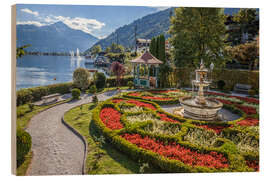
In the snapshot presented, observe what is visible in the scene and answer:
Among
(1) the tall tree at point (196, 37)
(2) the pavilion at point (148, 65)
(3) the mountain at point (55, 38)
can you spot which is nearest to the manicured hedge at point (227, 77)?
(1) the tall tree at point (196, 37)

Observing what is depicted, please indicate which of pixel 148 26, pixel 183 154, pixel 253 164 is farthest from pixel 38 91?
pixel 148 26

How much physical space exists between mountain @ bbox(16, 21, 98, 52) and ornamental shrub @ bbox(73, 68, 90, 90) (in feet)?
6.09

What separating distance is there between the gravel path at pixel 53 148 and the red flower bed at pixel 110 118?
1172 mm

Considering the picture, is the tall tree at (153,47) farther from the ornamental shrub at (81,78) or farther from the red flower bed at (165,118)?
the red flower bed at (165,118)

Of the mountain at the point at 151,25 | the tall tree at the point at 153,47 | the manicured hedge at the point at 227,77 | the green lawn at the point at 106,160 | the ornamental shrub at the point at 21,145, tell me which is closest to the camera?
the green lawn at the point at 106,160

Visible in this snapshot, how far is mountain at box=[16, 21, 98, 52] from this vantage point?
21.7 feet

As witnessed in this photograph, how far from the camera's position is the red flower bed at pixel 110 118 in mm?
6082

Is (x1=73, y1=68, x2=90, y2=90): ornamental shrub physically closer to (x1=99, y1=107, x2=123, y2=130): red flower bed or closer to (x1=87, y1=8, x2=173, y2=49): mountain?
(x1=87, y1=8, x2=173, y2=49): mountain

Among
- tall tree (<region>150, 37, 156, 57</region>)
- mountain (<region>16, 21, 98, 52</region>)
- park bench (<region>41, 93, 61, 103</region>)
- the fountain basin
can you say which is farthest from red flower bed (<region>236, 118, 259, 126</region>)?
tall tree (<region>150, 37, 156, 57</region>)

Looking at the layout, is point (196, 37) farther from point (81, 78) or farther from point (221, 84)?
point (81, 78)

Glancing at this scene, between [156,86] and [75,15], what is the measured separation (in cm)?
880

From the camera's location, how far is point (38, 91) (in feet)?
30.8

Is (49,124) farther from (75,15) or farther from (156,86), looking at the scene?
(156,86)

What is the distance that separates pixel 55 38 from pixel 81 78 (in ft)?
9.87
